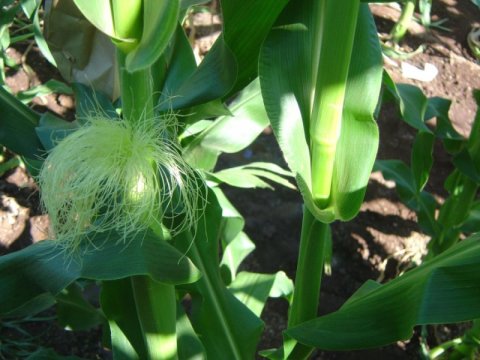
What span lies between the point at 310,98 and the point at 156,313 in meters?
0.39

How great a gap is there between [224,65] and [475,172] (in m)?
0.93

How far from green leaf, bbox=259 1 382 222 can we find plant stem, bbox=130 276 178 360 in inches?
→ 9.6

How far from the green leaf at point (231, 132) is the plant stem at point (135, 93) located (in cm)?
45

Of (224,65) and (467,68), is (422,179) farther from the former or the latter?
(467,68)

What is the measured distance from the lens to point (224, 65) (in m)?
0.72

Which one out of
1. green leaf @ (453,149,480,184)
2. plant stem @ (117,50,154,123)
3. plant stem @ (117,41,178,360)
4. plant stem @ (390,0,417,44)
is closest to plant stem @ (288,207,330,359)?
plant stem @ (117,41,178,360)

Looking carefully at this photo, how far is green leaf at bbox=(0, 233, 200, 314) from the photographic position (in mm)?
660

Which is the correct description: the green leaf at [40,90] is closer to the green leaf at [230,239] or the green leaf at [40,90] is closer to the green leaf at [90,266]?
the green leaf at [230,239]

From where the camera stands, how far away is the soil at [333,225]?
1.64 metres

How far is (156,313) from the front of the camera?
0.76 meters

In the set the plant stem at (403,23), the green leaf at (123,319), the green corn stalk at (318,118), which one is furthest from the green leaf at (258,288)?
the plant stem at (403,23)

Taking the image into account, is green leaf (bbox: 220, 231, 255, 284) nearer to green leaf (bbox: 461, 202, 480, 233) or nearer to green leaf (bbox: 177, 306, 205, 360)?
green leaf (bbox: 177, 306, 205, 360)

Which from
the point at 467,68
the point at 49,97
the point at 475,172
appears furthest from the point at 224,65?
the point at 467,68

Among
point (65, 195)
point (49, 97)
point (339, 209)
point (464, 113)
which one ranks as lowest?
point (464, 113)
